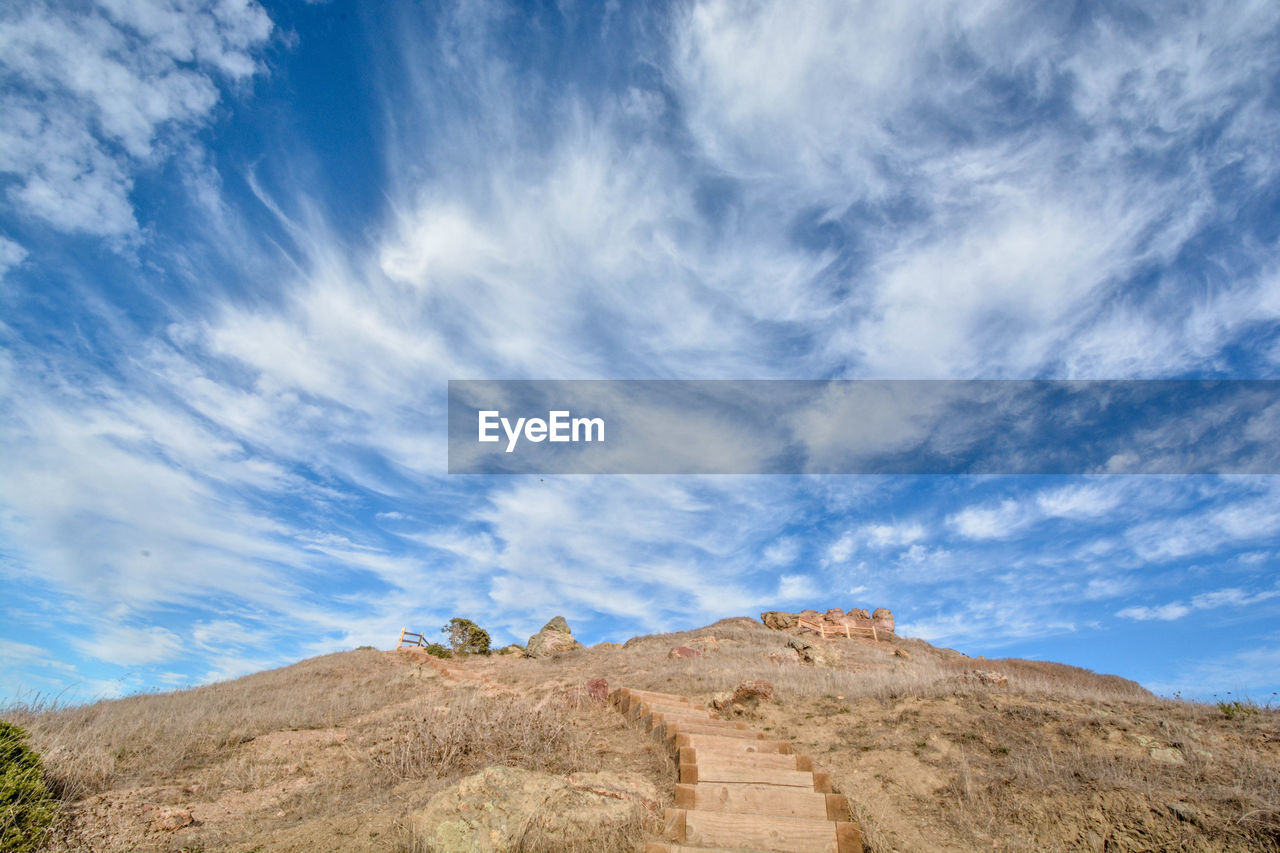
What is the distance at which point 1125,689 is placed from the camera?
23922 millimetres

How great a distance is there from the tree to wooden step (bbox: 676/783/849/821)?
27.6m

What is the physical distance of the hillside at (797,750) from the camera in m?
5.92

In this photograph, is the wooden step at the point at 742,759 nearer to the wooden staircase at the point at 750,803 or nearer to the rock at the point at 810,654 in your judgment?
the wooden staircase at the point at 750,803

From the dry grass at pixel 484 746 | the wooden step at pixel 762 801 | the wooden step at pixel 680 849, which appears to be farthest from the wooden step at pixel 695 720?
the wooden step at pixel 680 849

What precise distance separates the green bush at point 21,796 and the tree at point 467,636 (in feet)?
88.2

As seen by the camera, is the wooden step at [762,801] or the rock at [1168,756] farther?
the rock at [1168,756]

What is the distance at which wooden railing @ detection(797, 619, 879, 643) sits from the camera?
126ft

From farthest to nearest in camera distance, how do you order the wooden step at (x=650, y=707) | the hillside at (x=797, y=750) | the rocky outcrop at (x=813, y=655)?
the rocky outcrop at (x=813, y=655)
the wooden step at (x=650, y=707)
the hillside at (x=797, y=750)

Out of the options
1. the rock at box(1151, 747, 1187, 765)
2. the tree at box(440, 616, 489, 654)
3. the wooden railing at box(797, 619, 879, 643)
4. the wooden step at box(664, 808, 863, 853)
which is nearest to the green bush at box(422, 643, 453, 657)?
the tree at box(440, 616, 489, 654)

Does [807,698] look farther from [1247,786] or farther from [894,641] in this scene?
[894,641]

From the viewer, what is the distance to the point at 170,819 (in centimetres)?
688

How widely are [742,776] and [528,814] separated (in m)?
2.77


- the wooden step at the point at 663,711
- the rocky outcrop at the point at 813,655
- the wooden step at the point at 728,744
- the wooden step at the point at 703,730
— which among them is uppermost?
the rocky outcrop at the point at 813,655

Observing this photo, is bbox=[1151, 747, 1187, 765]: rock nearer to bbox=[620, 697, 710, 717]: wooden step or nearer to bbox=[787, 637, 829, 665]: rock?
bbox=[620, 697, 710, 717]: wooden step
